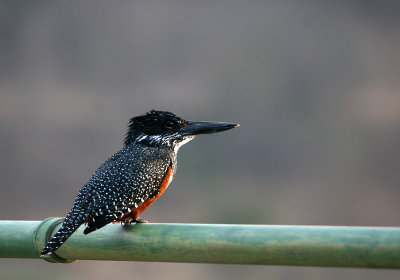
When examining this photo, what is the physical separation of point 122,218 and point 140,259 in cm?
59

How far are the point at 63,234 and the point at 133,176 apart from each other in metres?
0.56

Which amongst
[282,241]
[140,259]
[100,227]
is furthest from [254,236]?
[100,227]

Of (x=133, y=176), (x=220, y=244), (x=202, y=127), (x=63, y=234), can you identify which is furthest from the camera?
(x=202, y=127)

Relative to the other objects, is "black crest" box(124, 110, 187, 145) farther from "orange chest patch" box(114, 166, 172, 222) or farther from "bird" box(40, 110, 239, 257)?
"orange chest patch" box(114, 166, 172, 222)

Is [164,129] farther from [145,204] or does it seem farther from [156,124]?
[145,204]

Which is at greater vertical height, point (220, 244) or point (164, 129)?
point (164, 129)

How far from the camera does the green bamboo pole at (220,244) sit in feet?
5.09

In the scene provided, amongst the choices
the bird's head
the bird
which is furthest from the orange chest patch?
the bird's head

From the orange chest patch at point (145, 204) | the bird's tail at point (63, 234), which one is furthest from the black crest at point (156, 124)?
the bird's tail at point (63, 234)

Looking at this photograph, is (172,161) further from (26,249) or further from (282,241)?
(282,241)

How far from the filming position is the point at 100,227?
2.13 meters

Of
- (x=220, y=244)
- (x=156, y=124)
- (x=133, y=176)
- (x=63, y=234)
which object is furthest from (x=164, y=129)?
(x=220, y=244)

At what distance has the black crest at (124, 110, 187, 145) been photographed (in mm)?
2954

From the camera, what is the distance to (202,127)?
2.94 metres
